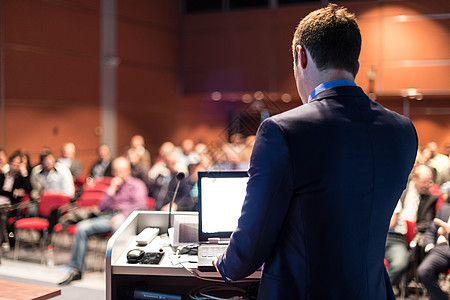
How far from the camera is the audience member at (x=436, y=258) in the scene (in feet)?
12.9

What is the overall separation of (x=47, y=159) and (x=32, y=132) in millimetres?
1859

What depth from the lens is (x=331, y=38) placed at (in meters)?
1.28

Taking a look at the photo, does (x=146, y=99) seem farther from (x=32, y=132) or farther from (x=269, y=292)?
(x=269, y=292)

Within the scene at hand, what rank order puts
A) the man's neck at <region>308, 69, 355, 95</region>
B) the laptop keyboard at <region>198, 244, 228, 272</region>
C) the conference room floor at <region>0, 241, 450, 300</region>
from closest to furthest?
the man's neck at <region>308, 69, 355, 95</region> → the laptop keyboard at <region>198, 244, 228, 272</region> → the conference room floor at <region>0, 241, 450, 300</region>

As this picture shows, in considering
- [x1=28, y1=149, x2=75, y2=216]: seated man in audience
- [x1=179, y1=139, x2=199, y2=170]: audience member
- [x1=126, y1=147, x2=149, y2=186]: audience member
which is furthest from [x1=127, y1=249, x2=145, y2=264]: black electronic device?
[x1=179, y1=139, x2=199, y2=170]: audience member

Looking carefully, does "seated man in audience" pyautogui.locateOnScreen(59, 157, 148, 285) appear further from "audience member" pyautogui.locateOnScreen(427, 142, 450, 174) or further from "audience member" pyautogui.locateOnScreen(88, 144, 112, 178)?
"audience member" pyautogui.locateOnScreen(427, 142, 450, 174)

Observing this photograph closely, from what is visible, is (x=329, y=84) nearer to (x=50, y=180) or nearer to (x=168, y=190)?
(x=168, y=190)

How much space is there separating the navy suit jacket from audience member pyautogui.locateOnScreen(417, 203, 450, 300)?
3005mm

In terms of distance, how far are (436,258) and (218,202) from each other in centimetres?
241

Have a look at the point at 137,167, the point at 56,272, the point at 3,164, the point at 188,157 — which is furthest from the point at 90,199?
the point at 188,157

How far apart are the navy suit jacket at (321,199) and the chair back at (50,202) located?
5037 millimetres

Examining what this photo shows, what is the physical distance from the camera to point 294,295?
4.10ft

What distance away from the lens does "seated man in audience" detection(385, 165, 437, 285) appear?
4.21m

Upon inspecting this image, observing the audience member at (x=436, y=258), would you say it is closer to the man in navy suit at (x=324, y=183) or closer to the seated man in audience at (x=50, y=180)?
the man in navy suit at (x=324, y=183)
